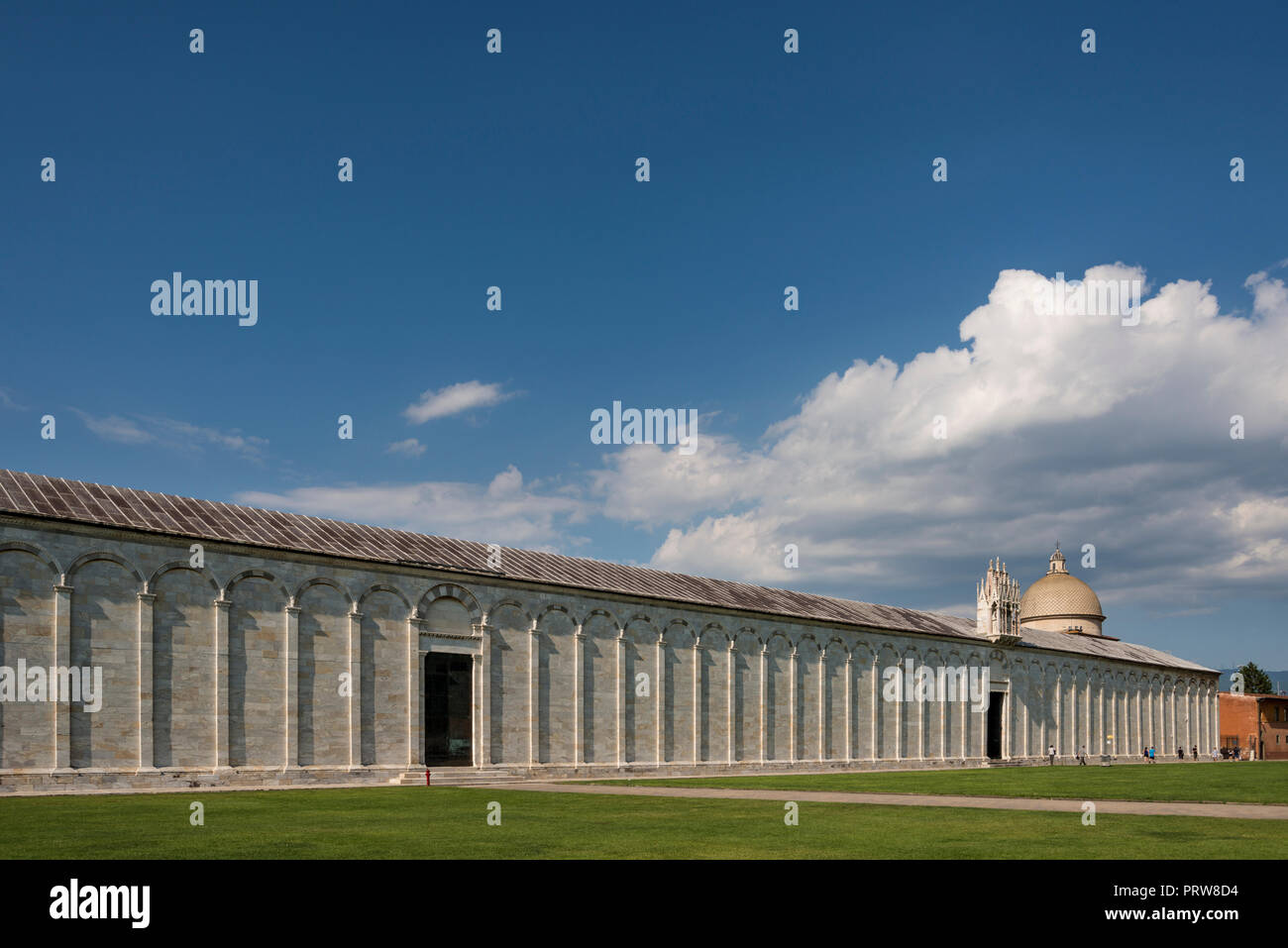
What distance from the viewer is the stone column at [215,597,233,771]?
37.7 metres

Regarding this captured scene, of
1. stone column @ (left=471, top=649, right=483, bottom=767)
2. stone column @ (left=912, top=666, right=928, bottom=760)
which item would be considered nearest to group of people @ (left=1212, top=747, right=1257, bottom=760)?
stone column @ (left=912, top=666, right=928, bottom=760)

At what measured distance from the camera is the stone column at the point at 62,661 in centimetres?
3391

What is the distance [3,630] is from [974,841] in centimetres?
2910

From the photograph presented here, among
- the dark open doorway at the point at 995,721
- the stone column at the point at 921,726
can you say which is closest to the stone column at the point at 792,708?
the stone column at the point at 921,726

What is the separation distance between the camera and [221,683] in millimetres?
38000

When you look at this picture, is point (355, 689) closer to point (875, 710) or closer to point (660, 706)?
point (660, 706)

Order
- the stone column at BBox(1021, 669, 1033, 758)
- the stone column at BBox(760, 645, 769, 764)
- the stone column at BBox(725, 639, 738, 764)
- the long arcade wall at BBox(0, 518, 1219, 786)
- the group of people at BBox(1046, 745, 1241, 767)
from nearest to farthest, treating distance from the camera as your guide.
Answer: the long arcade wall at BBox(0, 518, 1219, 786)
the stone column at BBox(725, 639, 738, 764)
the stone column at BBox(760, 645, 769, 764)
the stone column at BBox(1021, 669, 1033, 758)
the group of people at BBox(1046, 745, 1241, 767)

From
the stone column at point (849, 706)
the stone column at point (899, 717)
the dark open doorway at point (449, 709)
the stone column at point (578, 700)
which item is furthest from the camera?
the stone column at point (899, 717)

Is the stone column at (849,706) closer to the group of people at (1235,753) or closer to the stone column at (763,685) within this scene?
the stone column at (763,685)

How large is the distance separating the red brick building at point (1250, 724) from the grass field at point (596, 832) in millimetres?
105676

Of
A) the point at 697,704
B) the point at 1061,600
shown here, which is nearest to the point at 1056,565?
the point at 1061,600

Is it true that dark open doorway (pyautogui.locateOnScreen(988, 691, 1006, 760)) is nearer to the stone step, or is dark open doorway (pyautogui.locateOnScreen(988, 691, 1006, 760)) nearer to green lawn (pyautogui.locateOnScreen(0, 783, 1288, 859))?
the stone step

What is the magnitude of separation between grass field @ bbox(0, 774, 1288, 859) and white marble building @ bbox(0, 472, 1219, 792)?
7.72 meters
